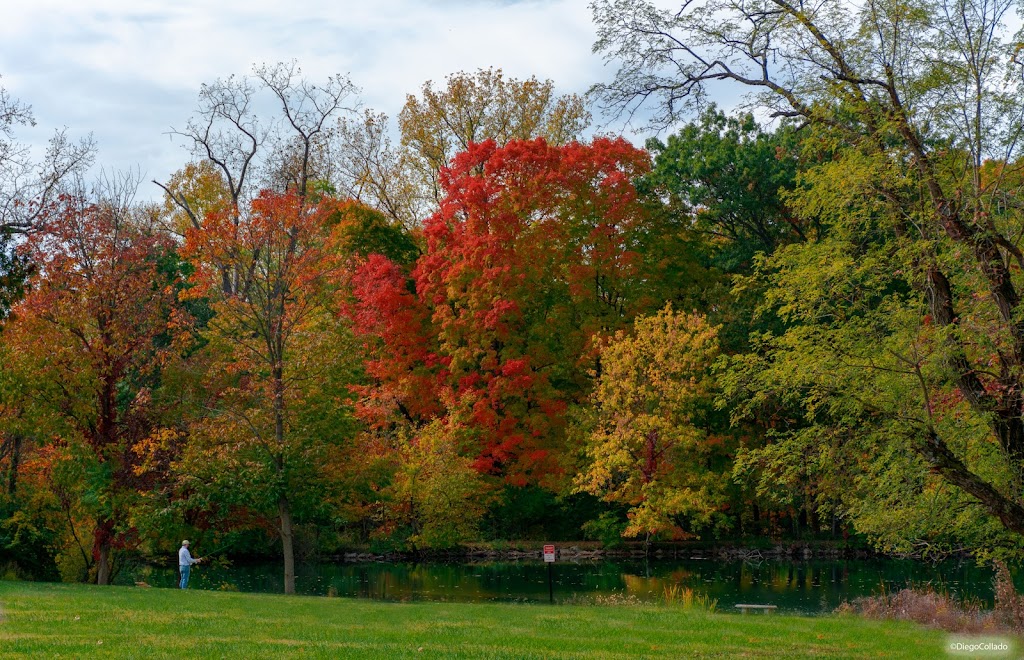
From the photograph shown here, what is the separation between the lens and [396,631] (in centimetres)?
1333

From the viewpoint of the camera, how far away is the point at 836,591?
24.5 metres

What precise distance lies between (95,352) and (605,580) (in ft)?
46.9

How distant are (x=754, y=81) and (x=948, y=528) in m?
8.14

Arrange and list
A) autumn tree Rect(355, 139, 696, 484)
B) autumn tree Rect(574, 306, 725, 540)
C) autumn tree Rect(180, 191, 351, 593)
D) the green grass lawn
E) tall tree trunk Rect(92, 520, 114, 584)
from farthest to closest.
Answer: autumn tree Rect(355, 139, 696, 484)
autumn tree Rect(574, 306, 725, 540)
tall tree trunk Rect(92, 520, 114, 584)
autumn tree Rect(180, 191, 351, 593)
the green grass lawn

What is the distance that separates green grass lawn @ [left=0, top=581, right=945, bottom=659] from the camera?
11.1 meters

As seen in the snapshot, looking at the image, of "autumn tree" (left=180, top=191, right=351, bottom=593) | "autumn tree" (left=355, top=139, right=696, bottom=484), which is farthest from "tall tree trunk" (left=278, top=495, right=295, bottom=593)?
"autumn tree" (left=355, top=139, right=696, bottom=484)

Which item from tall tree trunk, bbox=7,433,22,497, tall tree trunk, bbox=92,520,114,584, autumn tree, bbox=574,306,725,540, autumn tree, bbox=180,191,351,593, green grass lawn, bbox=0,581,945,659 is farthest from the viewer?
autumn tree, bbox=574,306,725,540

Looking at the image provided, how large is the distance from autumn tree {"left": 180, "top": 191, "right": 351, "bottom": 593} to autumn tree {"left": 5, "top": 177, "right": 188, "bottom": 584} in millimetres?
1588

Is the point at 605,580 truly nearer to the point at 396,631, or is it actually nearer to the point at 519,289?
the point at 519,289

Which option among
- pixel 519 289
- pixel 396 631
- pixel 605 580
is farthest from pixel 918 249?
pixel 519 289

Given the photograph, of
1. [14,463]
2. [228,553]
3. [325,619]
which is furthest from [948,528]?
[228,553]

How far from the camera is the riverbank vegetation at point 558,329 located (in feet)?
52.4

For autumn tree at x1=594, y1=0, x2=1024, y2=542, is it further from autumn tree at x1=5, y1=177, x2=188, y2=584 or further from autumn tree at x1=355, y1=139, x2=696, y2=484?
autumn tree at x1=355, y1=139, x2=696, y2=484

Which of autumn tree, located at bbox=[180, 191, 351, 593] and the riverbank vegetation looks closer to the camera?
the riverbank vegetation
